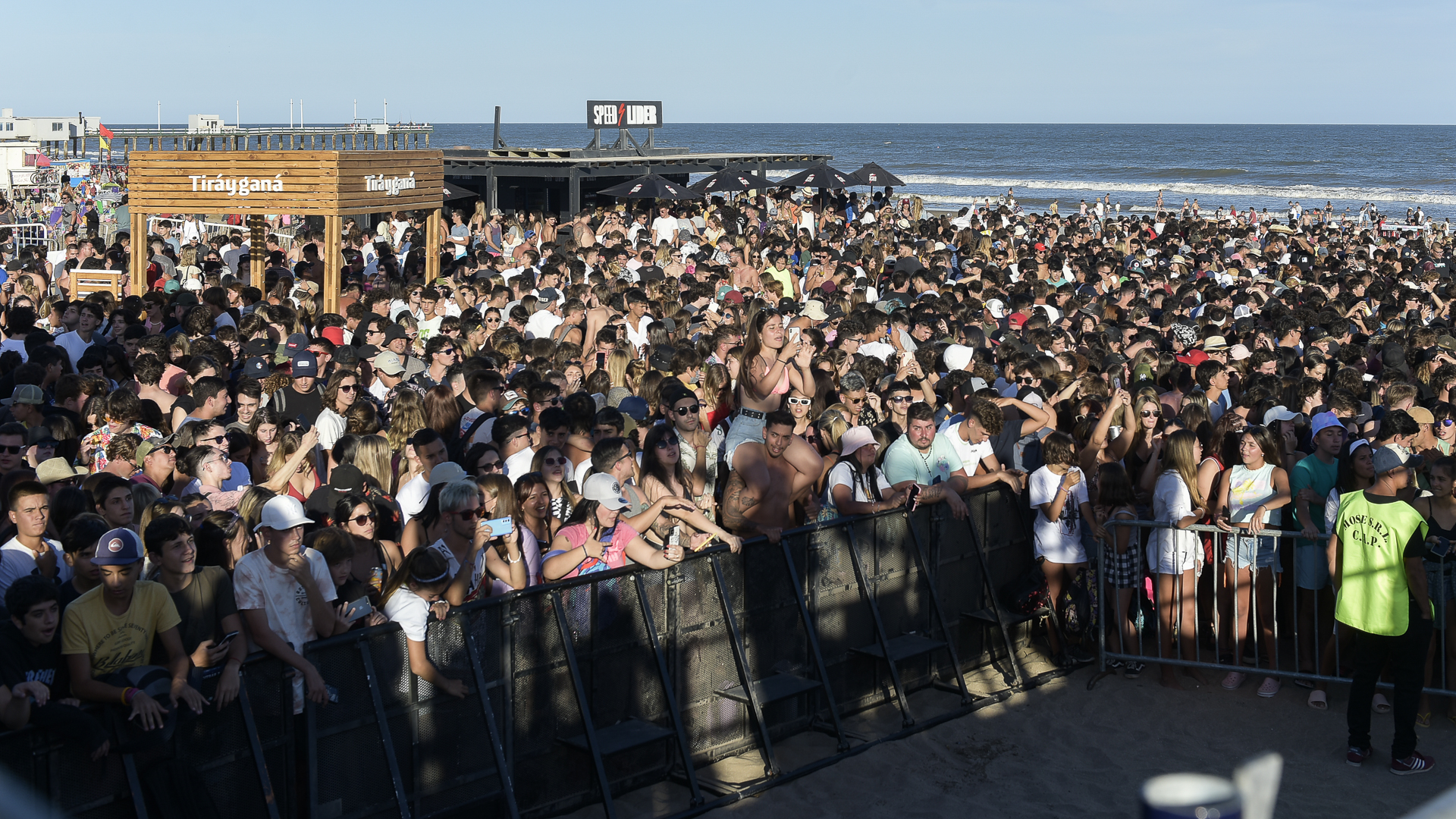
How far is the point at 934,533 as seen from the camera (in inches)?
292

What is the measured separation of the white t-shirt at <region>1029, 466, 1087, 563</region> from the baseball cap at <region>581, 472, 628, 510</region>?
2707 mm

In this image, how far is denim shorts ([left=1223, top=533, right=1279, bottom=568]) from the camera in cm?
731

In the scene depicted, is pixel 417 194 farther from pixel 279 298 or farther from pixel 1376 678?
pixel 1376 678

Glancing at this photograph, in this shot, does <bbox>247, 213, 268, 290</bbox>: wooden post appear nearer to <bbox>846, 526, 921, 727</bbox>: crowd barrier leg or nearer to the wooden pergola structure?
the wooden pergola structure

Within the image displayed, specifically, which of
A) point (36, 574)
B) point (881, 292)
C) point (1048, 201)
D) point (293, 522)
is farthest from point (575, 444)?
point (1048, 201)

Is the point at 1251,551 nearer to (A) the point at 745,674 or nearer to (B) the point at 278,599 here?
(A) the point at 745,674

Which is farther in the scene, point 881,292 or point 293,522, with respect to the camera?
point 881,292

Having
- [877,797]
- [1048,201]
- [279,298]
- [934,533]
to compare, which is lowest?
[877,797]

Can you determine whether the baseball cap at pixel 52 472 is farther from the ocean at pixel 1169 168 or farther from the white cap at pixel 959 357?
the ocean at pixel 1169 168

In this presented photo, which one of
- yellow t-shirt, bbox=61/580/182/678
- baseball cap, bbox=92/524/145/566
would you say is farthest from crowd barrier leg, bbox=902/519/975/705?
baseball cap, bbox=92/524/145/566

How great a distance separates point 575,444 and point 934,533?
6.95 ft

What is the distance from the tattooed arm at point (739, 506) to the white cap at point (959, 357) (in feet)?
11.0

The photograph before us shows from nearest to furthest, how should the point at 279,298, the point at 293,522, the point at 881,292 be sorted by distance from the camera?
1. the point at 293,522
2. the point at 279,298
3. the point at 881,292

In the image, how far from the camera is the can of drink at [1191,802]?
1.37 metres
